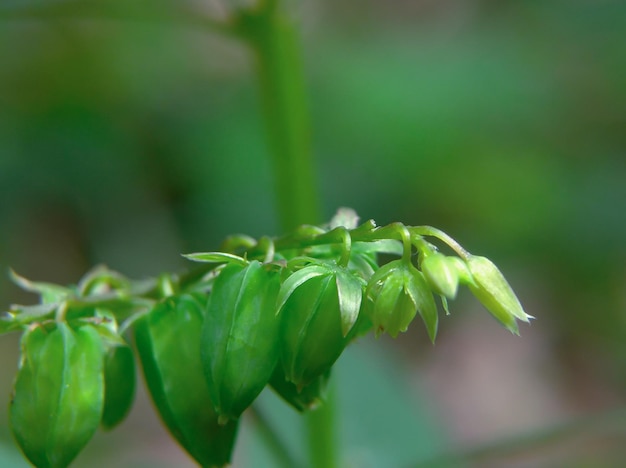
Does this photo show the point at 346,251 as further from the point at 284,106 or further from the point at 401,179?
the point at 401,179

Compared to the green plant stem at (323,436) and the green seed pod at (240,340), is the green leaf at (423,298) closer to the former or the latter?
the green seed pod at (240,340)

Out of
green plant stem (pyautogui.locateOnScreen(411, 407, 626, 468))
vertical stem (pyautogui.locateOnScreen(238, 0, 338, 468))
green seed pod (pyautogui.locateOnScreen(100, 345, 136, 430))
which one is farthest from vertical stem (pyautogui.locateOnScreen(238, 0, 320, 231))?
green seed pod (pyautogui.locateOnScreen(100, 345, 136, 430))

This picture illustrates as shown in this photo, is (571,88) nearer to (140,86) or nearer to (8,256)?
(140,86)

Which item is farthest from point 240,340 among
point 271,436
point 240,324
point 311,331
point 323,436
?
point 323,436

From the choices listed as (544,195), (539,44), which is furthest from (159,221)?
(539,44)

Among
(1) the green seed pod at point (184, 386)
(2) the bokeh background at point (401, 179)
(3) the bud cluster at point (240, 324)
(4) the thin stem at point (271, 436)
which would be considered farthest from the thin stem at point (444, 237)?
(2) the bokeh background at point (401, 179)

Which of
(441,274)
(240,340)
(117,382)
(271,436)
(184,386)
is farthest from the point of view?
(271,436)

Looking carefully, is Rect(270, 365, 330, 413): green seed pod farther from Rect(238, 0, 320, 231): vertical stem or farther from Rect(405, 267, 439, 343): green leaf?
Rect(238, 0, 320, 231): vertical stem
